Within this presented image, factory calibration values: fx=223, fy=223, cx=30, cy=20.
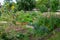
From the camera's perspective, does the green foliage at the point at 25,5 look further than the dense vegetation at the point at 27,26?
Yes

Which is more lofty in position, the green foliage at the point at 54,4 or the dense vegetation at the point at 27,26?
the green foliage at the point at 54,4

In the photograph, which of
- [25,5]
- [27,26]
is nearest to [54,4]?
[25,5]

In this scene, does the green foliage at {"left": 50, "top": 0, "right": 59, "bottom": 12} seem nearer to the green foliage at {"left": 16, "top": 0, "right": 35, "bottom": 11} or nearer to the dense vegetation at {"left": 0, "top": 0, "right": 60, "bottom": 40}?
the dense vegetation at {"left": 0, "top": 0, "right": 60, "bottom": 40}

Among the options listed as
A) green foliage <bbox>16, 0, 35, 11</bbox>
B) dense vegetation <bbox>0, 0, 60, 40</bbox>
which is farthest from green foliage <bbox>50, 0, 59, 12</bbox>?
green foliage <bbox>16, 0, 35, 11</bbox>

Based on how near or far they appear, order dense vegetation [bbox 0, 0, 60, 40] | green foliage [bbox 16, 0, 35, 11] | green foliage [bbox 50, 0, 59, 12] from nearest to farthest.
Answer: dense vegetation [bbox 0, 0, 60, 40] → green foliage [bbox 50, 0, 59, 12] → green foliage [bbox 16, 0, 35, 11]

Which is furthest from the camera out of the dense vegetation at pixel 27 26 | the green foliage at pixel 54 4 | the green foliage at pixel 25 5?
the green foliage at pixel 25 5

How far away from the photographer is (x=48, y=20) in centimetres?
681

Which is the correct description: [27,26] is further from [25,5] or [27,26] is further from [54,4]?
[25,5]

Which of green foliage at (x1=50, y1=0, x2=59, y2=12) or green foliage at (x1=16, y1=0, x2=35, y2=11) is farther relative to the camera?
green foliage at (x1=16, y1=0, x2=35, y2=11)

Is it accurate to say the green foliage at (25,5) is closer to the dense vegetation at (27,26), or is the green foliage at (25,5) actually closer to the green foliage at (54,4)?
the green foliage at (54,4)

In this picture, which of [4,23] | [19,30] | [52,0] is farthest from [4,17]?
[52,0]

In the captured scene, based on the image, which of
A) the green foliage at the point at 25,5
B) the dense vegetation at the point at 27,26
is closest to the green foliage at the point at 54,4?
the dense vegetation at the point at 27,26

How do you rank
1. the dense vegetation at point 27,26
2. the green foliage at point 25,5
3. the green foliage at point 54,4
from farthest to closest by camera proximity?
the green foliage at point 25,5 < the green foliage at point 54,4 < the dense vegetation at point 27,26

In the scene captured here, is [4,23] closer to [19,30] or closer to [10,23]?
[10,23]
